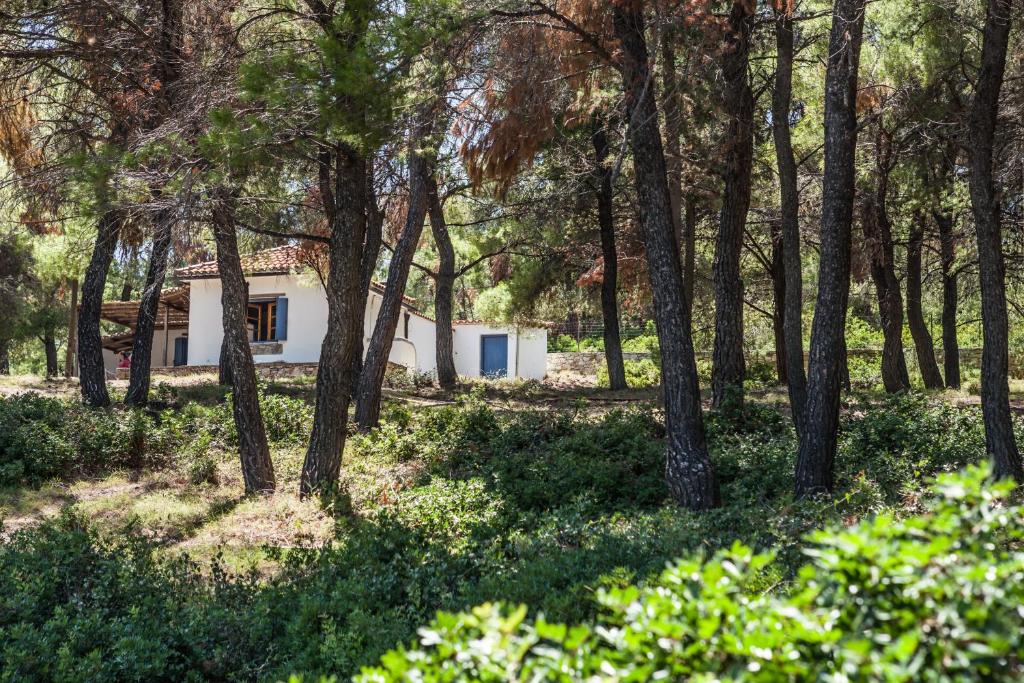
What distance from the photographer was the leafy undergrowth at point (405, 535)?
4.93 meters

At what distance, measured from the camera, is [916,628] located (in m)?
2.02

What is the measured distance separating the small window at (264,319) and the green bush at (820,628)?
76.4 ft

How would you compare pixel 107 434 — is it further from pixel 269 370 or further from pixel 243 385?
pixel 269 370

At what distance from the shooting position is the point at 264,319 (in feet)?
82.4

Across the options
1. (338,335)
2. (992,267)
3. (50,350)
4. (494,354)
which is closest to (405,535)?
(338,335)

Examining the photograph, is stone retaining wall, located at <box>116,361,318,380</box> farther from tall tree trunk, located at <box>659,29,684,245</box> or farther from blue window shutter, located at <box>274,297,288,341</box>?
tall tree trunk, located at <box>659,29,684,245</box>

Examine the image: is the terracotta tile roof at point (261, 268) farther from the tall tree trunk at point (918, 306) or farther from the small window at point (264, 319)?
the tall tree trunk at point (918, 306)

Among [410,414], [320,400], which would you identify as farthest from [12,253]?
[320,400]

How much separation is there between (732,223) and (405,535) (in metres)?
7.23

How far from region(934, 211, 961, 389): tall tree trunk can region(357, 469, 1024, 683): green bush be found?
1551cm

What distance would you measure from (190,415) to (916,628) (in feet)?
39.7

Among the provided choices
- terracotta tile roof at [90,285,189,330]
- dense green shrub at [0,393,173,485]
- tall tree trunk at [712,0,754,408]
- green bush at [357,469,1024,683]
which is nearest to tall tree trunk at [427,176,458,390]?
tall tree trunk at [712,0,754,408]

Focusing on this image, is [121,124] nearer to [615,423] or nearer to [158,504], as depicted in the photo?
[158,504]

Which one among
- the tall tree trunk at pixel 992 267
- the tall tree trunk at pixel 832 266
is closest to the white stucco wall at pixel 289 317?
the tall tree trunk at pixel 832 266
